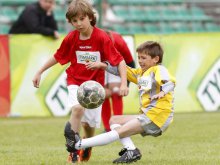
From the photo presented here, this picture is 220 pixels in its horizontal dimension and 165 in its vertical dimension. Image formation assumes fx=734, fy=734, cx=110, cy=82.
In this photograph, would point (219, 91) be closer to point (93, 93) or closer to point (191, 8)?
point (191, 8)

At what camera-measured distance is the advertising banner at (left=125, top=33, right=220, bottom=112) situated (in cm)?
1552

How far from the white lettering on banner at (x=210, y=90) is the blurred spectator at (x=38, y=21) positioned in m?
3.35

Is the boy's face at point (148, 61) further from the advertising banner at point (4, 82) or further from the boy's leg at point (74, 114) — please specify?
the advertising banner at point (4, 82)

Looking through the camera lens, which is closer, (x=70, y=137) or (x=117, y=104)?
(x=70, y=137)

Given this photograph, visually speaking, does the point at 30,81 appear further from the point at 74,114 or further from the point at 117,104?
the point at 74,114

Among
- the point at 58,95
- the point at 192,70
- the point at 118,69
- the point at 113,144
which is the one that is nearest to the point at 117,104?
the point at 113,144

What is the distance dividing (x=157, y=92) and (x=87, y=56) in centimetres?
88

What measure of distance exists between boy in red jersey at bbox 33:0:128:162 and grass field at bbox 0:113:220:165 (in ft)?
1.67

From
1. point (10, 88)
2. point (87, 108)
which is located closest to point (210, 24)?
point (10, 88)

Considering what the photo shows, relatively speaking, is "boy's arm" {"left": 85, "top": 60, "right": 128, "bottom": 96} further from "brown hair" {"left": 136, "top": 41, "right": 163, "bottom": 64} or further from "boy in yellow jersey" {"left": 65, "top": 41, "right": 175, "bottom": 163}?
"brown hair" {"left": 136, "top": 41, "right": 163, "bottom": 64}

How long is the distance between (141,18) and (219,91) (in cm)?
560

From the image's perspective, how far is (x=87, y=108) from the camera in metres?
7.59

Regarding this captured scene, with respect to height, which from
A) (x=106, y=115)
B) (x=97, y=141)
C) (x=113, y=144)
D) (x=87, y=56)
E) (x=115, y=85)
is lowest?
(x=106, y=115)

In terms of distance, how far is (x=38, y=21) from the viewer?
15.0m
